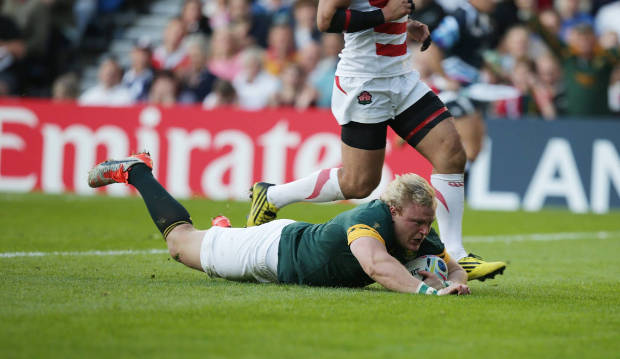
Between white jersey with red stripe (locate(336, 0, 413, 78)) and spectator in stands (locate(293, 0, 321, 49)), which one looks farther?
spectator in stands (locate(293, 0, 321, 49))

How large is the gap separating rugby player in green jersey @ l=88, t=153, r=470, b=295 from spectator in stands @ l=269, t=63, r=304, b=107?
30.1ft

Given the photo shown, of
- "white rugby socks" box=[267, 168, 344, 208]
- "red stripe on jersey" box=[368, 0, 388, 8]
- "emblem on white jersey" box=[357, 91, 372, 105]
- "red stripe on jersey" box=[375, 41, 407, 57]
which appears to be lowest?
"white rugby socks" box=[267, 168, 344, 208]

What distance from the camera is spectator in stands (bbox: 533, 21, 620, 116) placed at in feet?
51.3

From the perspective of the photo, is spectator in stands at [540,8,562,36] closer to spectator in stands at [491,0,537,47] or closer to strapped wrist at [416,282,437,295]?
spectator in stands at [491,0,537,47]

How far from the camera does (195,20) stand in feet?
61.4

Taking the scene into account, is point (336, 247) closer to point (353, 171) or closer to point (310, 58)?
point (353, 171)

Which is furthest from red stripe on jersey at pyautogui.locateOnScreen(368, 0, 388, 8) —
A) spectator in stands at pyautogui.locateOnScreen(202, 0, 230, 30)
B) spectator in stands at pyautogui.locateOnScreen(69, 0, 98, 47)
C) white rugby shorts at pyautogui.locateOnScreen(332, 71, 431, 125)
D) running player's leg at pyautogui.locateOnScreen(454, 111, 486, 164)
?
spectator in stands at pyautogui.locateOnScreen(69, 0, 98, 47)

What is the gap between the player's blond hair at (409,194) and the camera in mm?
5762

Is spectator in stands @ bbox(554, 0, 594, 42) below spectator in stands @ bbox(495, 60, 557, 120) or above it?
above

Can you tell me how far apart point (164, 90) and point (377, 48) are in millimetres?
10103

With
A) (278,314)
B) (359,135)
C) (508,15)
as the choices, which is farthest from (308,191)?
(508,15)

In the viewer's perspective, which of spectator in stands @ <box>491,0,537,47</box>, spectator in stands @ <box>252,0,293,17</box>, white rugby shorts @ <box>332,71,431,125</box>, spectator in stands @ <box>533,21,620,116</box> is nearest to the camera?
white rugby shorts @ <box>332,71,431,125</box>

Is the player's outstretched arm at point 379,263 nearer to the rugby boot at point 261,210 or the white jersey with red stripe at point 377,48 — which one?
the white jersey with red stripe at point 377,48

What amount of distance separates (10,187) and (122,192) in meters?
1.70
